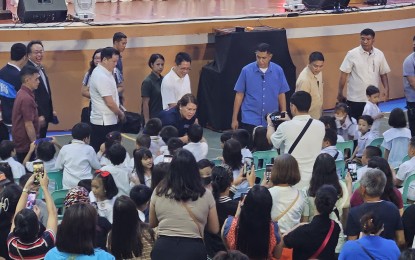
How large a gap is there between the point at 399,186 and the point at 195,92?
227 inches

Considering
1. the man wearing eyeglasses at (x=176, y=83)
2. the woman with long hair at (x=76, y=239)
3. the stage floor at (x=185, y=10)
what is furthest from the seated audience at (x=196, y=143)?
the stage floor at (x=185, y=10)

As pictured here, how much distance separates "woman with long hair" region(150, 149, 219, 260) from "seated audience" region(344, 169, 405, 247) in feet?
3.94

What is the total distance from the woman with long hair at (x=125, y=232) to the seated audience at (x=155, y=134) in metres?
3.52

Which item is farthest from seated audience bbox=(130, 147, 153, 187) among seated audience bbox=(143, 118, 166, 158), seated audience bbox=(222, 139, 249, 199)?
seated audience bbox=(143, 118, 166, 158)

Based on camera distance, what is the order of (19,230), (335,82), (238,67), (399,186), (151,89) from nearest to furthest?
1. (19,230)
2. (399,186)
3. (151,89)
4. (238,67)
5. (335,82)

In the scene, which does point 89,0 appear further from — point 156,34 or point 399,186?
point 399,186

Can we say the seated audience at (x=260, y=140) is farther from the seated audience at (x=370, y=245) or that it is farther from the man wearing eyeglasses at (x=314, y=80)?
the seated audience at (x=370, y=245)

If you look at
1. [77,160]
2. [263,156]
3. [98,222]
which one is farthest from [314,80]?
[98,222]

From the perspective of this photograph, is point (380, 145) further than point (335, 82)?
No

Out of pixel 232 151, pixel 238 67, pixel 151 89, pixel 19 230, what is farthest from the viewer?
pixel 238 67

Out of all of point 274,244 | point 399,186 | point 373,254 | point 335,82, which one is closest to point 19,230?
point 274,244

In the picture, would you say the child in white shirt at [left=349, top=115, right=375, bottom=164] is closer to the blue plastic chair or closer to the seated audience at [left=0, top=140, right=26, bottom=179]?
the blue plastic chair

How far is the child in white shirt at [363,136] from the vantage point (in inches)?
454

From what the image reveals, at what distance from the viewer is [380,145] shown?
36.4 feet
